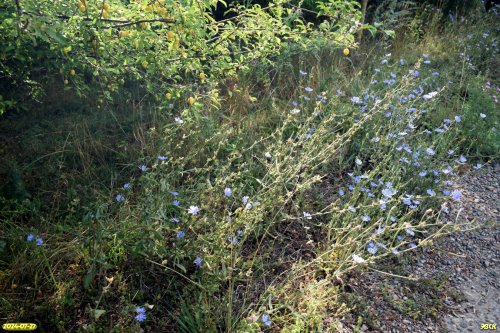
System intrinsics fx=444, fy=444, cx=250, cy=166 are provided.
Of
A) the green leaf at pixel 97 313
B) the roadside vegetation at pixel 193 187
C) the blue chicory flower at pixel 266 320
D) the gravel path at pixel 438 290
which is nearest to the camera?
the green leaf at pixel 97 313

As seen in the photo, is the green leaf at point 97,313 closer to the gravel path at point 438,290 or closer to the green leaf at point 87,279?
the green leaf at point 87,279

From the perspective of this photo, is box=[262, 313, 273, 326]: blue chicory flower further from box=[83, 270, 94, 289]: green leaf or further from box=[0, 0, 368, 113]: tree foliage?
box=[0, 0, 368, 113]: tree foliage

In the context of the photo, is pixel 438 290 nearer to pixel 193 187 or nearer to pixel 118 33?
pixel 193 187

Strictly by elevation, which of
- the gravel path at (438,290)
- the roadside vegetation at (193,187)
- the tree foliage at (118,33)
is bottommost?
the gravel path at (438,290)

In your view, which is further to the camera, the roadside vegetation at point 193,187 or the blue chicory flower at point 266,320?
the roadside vegetation at point 193,187

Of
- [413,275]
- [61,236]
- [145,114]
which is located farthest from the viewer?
[145,114]

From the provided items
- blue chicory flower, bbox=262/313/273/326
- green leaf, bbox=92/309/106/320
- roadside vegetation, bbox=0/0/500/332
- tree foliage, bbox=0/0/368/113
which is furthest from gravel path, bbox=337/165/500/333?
tree foliage, bbox=0/0/368/113

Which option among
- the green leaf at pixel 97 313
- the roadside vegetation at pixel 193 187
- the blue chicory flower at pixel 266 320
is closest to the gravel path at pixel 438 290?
the roadside vegetation at pixel 193 187

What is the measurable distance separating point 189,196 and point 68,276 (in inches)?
31.4

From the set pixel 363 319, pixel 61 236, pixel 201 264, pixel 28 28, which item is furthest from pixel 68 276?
pixel 363 319

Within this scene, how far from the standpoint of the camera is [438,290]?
2334 millimetres

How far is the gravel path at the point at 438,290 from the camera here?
215 cm

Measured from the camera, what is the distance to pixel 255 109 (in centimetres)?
373

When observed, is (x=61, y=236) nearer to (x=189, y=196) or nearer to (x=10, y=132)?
(x=189, y=196)
